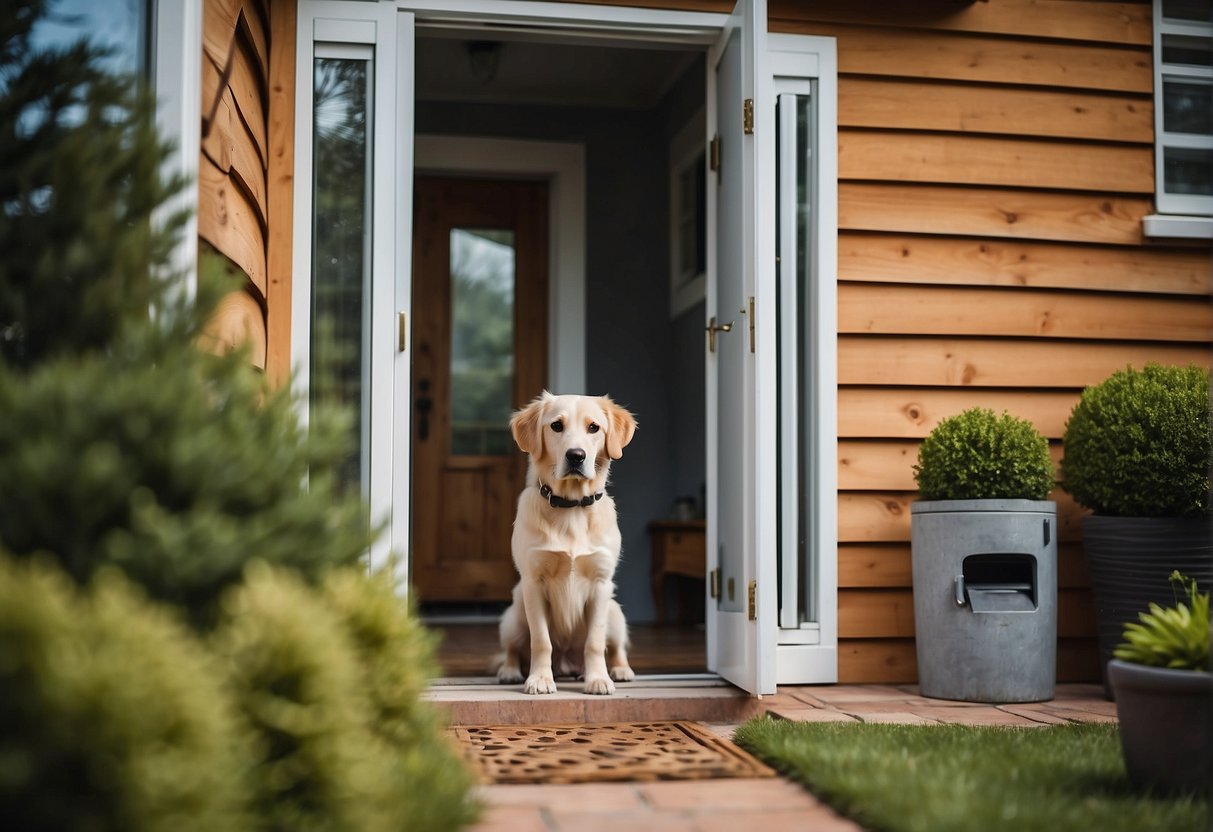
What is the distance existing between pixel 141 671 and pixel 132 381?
480mm

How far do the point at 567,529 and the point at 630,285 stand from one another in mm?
2814

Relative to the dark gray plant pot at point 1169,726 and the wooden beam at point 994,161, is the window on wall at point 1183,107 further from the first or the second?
the dark gray plant pot at point 1169,726

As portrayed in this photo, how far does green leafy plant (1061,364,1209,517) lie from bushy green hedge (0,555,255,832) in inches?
115

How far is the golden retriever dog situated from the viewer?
11.3 ft

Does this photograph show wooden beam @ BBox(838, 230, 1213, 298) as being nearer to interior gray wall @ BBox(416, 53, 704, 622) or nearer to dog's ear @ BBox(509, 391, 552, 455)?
dog's ear @ BBox(509, 391, 552, 455)

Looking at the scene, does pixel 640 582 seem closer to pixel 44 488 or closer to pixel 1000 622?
pixel 1000 622

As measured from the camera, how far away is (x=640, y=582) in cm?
595

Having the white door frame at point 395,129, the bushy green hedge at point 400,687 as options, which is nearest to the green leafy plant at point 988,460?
the white door frame at point 395,129

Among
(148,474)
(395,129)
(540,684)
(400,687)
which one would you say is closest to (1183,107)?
(395,129)

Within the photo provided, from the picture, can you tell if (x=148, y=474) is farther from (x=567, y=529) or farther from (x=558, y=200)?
(x=558, y=200)

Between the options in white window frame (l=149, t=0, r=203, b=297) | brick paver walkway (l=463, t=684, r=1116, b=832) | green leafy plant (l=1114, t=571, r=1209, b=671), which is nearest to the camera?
brick paver walkway (l=463, t=684, r=1116, b=832)

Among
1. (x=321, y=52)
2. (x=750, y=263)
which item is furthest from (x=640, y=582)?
A: (x=321, y=52)

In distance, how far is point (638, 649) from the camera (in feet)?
14.9

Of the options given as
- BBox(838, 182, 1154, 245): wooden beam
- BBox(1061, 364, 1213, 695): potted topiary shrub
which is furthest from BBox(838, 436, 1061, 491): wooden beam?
BBox(838, 182, 1154, 245): wooden beam
